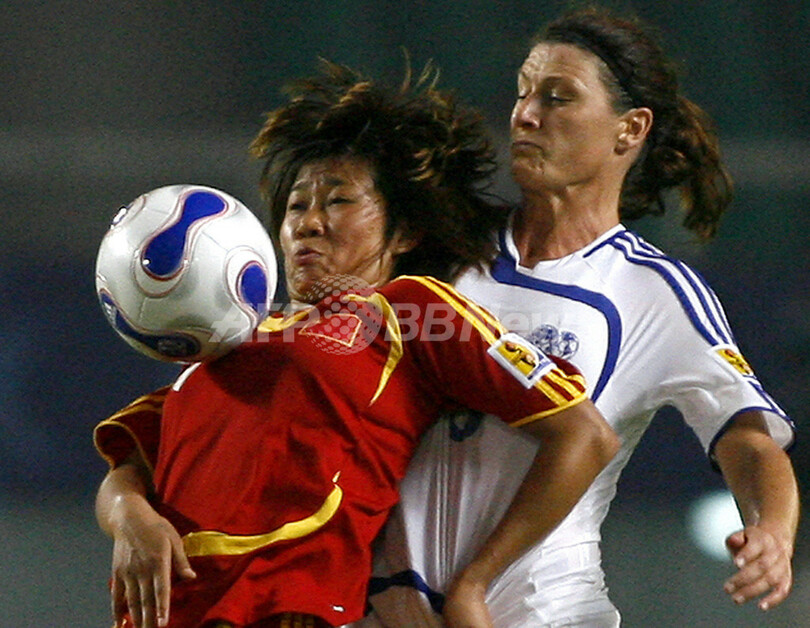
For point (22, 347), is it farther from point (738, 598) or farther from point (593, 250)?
point (738, 598)

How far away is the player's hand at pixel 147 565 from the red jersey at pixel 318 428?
36mm

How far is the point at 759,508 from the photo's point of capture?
1.60 metres

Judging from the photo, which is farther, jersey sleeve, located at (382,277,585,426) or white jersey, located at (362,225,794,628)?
white jersey, located at (362,225,794,628)

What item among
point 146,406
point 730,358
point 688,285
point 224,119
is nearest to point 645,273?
point 688,285

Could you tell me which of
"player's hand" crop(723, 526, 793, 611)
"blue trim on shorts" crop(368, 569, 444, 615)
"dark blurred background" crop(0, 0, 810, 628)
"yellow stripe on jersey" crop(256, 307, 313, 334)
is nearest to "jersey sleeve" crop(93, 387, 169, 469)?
"yellow stripe on jersey" crop(256, 307, 313, 334)

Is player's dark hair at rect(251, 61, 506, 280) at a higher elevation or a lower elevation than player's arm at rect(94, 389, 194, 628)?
Answer: higher

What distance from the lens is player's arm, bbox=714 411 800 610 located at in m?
Result: 1.47

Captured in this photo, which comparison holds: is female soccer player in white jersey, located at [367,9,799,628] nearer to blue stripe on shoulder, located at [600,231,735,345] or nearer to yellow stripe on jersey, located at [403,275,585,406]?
blue stripe on shoulder, located at [600,231,735,345]

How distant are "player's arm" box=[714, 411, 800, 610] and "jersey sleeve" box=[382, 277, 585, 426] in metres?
0.26

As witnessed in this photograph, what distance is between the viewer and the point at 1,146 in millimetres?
3135

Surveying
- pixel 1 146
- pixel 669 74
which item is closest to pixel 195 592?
pixel 669 74

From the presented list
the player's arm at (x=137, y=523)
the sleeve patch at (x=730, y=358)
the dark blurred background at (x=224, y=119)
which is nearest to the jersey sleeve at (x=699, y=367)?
the sleeve patch at (x=730, y=358)

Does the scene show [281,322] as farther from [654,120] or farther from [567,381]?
[654,120]

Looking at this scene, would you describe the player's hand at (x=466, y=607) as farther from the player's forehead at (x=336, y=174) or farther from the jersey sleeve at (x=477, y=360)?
the player's forehead at (x=336, y=174)
